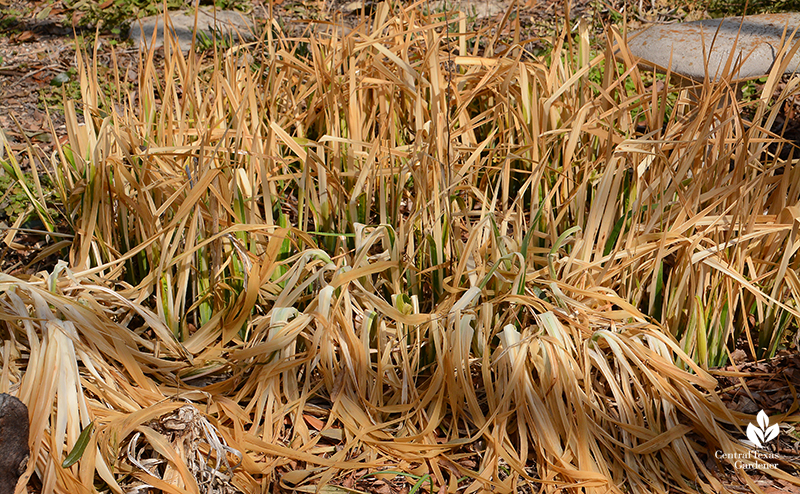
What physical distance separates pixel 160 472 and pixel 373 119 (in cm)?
112

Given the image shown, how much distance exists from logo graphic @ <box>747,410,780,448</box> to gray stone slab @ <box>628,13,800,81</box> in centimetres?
94

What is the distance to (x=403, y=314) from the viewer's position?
5.00 ft

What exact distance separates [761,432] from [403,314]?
2.87ft

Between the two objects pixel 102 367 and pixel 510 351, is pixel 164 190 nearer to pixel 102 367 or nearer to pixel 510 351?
pixel 102 367

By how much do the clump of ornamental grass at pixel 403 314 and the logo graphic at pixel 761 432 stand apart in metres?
0.03

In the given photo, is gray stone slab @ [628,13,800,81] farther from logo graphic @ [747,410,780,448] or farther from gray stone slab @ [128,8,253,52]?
gray stone slab @ [128,8,253,52]

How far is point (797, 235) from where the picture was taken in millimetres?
1584

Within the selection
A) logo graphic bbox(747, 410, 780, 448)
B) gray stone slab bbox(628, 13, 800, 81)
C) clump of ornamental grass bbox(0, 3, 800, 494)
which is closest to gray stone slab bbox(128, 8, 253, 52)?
clump of ornamental grass bbox(0, 3, 800, 494)

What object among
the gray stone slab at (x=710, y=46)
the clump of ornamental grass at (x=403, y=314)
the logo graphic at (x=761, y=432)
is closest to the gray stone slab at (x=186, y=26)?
the clump of ornamental grass at (x=403, y=314)

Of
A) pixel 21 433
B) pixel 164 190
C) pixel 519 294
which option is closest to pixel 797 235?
pixel 519 294

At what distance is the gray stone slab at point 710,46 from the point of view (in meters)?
1.87

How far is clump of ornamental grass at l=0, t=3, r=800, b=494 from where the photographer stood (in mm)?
1406

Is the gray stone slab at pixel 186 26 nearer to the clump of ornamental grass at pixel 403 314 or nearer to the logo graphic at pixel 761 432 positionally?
the clump of ornamental grass at pixel 403 314

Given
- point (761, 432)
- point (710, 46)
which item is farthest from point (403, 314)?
point (710, 46)
